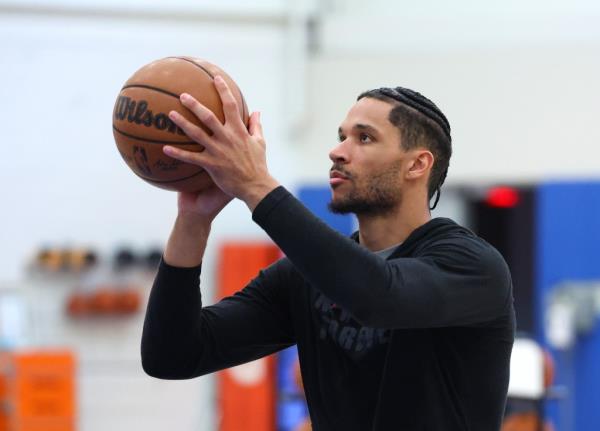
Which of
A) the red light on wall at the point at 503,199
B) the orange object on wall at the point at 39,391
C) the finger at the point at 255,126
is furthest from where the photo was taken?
the red light on wall at the point at 503,199

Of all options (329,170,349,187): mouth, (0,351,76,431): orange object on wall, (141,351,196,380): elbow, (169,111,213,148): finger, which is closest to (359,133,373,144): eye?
(329,170,349,187): mouth

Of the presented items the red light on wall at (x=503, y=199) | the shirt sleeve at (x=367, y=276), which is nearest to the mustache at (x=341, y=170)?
the shirt sleeve at (x=367, y=276)

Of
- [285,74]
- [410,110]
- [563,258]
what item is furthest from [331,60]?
[410,110]

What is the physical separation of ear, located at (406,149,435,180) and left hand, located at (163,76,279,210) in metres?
0.46

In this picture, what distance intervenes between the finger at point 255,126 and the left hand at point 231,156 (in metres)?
0.07

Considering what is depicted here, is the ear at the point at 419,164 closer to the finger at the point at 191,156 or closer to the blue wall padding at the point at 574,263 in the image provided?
the finger at the point at 191,156

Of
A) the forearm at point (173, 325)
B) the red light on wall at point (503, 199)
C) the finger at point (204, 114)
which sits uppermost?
the red light on wall at point (503, 199)

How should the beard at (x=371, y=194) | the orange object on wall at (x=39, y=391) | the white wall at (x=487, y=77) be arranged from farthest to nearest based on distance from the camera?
the white wall at (x=487, y=77), the orange object on wall at (x=39, y=391), the beard at (x=371, y=194)

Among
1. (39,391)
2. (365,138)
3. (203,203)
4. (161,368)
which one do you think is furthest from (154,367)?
(39,391)

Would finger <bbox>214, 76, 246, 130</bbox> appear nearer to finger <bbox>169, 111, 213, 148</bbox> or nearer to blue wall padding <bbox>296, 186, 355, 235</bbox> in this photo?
finger <bbox>169, 111, 213, 148</bbox>

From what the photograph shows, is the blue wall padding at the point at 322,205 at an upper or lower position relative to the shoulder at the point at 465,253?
upper

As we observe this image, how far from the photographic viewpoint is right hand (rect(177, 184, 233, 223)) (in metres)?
2.19

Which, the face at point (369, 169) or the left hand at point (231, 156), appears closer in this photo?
the left hand at point (231, 156)

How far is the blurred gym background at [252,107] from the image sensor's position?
26.6ft
